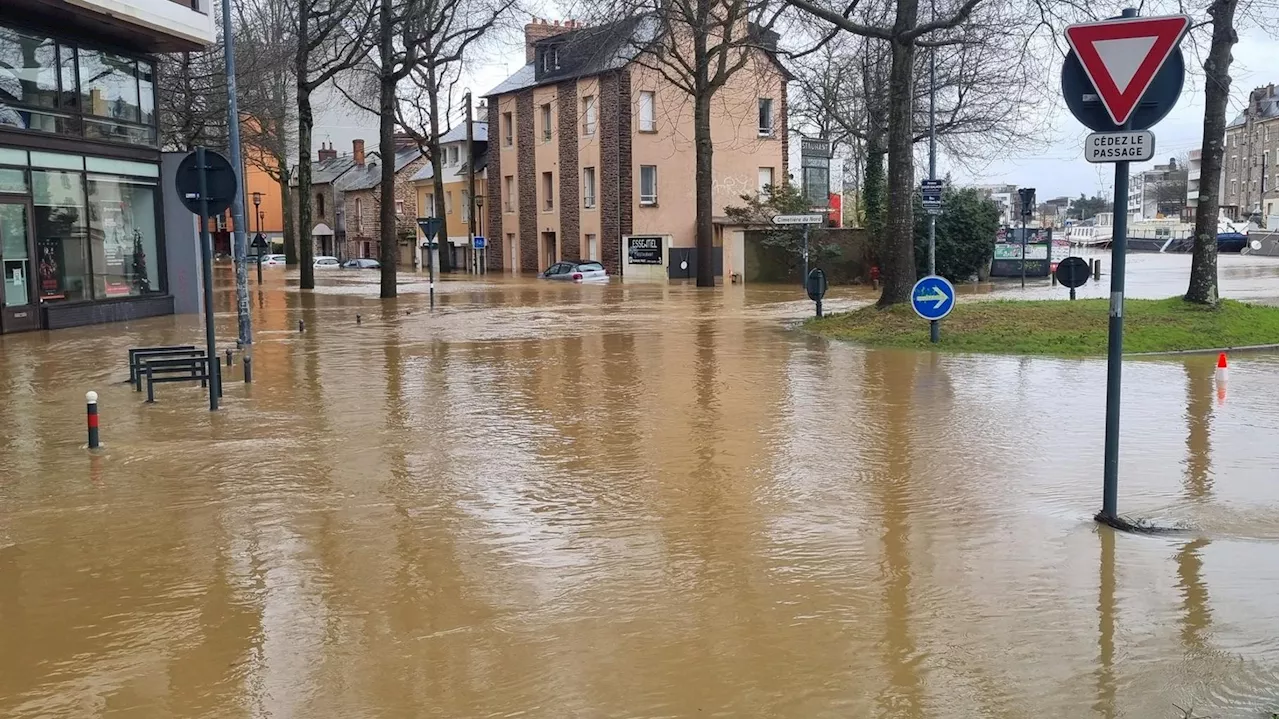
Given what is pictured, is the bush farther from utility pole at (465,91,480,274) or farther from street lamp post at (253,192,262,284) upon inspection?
street lamp post at (253,192,262,284)

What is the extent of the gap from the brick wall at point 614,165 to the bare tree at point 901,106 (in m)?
27.2

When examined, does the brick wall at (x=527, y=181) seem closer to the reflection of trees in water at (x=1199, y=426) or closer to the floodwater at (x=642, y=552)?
the floodwater at (x=642, y=552)

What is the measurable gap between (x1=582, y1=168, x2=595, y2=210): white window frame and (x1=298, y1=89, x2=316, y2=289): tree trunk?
494 inches

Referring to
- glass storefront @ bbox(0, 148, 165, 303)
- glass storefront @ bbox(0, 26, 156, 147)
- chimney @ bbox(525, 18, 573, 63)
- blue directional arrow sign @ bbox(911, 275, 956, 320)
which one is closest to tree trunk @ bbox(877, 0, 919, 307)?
blue directional arrow sign @ bbox(911, 275, 956, 320)

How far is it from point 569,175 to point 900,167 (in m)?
33.4

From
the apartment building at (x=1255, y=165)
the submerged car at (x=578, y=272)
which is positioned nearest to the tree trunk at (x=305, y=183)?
the submerged car at (x=578, y=272)

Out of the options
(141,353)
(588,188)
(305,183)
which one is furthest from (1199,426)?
(588,188)

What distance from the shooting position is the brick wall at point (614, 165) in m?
47.6

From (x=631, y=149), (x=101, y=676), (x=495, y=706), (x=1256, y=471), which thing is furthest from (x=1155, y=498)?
(x=631, y=149)

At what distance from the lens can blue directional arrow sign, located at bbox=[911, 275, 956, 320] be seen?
16297mm

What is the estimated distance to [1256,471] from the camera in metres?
8.45

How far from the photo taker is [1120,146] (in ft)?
21.7

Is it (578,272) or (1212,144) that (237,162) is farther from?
(578,272)

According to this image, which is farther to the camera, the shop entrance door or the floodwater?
the shop entrance door
